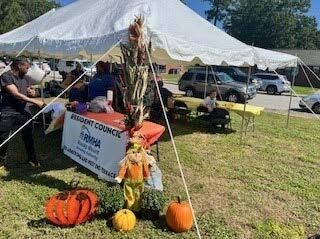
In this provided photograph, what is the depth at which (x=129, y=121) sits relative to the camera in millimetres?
5684

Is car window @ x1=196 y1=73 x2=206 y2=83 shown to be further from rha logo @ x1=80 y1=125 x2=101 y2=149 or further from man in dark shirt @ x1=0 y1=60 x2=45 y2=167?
man in dark shirt @ x1=0 y1=60 x2=45 y2=167

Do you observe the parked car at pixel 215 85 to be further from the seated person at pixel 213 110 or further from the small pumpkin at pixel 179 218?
the small pumpkin at pixel 179 218

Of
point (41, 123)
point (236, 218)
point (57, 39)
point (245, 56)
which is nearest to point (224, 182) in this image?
point (236, 218)

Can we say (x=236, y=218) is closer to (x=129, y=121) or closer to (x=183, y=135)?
(x=129, y=121)

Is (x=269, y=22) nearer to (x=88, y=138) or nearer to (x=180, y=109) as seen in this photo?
(x=180, y=109)

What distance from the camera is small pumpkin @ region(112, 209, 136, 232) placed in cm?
511

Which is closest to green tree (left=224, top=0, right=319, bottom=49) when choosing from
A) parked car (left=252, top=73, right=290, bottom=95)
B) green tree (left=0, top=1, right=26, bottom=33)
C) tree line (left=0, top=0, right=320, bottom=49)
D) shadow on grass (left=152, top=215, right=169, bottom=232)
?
tree line (left=0, top=0, right=320, bottom=49)

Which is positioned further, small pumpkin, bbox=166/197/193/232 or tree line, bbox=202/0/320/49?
tree line, bbox=202/0/320/49

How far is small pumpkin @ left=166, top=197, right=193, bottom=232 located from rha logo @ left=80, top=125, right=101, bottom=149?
84.7 inches

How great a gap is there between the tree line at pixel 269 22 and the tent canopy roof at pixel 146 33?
6982 cm

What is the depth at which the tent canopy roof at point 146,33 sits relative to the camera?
740 cm

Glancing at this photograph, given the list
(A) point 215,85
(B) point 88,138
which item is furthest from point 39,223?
(A) point 215,85

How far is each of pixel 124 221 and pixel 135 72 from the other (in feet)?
6.24

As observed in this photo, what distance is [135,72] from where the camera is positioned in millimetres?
5508
